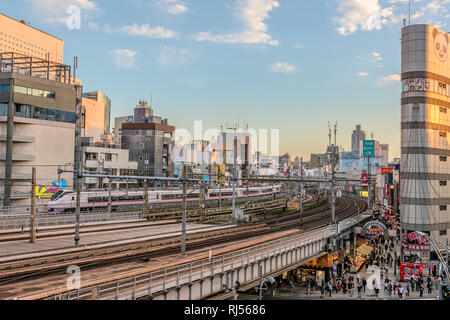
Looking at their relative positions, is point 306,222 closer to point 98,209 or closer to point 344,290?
point 344,290

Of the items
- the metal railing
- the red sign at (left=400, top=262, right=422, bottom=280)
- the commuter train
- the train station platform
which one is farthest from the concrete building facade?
the red sign at (left=400, top=262, right=422, bottom=280)

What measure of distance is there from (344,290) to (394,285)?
5.23 metres

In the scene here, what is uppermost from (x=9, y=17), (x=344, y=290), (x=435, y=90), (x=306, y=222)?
(x=9, y=17)

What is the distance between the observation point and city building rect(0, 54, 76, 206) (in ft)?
220

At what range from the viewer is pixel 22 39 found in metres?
184

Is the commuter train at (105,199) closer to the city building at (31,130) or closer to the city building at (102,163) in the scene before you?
the city building at (31,130)

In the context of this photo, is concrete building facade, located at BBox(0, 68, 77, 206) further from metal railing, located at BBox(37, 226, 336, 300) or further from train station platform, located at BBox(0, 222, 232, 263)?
metal railing, located at BBox(37, 226, 336, 300)

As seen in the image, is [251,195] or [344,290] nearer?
[344,290]

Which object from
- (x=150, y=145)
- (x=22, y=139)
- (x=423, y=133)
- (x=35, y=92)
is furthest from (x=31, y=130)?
(x=150, y=145)

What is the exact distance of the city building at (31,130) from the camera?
2643 inches

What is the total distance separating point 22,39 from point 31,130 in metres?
135

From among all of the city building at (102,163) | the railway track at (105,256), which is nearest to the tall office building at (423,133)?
the railway track at (105,256)
